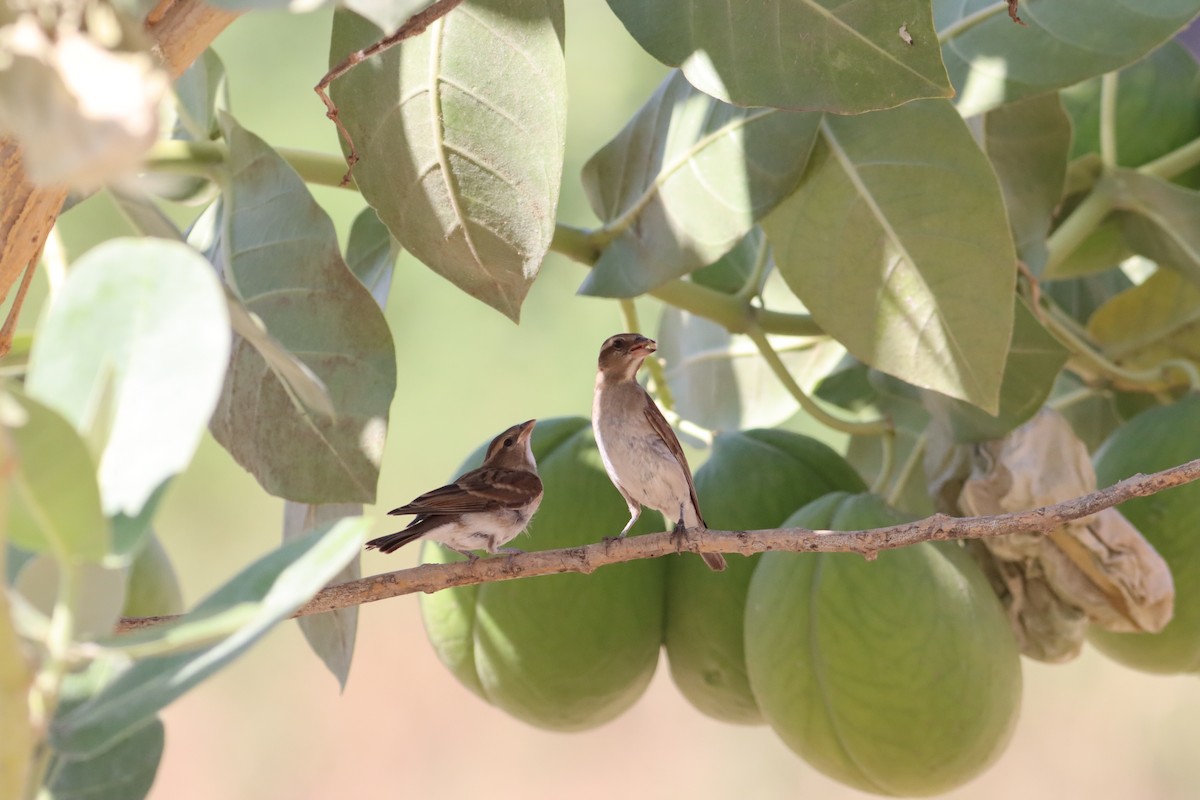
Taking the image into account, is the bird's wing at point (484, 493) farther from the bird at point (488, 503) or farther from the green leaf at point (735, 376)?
the green leaf at point (735, 376)

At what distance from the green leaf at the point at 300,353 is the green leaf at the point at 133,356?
20cm

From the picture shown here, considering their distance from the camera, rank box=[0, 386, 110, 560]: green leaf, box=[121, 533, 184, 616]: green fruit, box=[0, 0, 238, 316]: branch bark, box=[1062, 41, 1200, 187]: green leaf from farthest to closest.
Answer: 1. box=[1062, 41, 1200, 187]: green leaf
2. box=[121, 533, 184, 616]: green fruit
3. box=[0, 0, 238, 316]: branch bark
4. box=[0, 386, 110, 560]: green leaf

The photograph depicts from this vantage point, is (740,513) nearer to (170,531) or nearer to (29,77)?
(29,77)

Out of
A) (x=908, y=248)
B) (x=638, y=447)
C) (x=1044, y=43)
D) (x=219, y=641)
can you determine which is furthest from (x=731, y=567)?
(x=219, y=641)

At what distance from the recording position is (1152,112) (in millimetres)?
717

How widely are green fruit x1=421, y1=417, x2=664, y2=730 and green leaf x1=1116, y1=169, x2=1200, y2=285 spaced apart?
0.30m

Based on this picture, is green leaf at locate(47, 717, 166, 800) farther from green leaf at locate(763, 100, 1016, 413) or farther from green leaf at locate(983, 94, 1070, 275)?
green leaf at locate(983, 94, 1070, 275)

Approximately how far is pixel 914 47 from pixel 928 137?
12cm

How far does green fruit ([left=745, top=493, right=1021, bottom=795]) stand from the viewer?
523 millimetres

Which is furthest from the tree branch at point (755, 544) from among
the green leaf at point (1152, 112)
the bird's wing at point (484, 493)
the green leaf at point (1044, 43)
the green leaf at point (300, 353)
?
the green leaf at point (1152, 112)

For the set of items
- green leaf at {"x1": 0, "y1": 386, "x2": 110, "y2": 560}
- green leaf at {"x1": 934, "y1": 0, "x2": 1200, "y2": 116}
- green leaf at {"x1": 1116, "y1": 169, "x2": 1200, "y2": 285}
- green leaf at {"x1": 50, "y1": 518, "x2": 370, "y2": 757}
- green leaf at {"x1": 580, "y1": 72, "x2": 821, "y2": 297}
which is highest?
green leaf at {"x1": 934, "y1": 0, "x2": 1200, "y2": 116}

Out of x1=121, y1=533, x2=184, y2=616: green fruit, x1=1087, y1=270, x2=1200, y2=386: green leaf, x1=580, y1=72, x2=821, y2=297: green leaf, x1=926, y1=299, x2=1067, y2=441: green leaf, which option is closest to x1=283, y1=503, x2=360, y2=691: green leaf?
x1=121, y1=533, x2=184, y2=616: green fruit

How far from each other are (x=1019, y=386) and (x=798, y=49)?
23cm

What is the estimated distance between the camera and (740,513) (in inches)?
23.5
